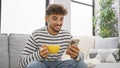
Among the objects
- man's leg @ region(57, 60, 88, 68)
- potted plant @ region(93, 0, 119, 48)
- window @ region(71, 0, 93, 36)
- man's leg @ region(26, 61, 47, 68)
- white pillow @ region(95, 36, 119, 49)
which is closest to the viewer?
man's leg @ region(26, 61, 47, 68)

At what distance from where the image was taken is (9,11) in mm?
4152

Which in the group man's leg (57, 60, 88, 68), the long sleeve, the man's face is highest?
the man's face

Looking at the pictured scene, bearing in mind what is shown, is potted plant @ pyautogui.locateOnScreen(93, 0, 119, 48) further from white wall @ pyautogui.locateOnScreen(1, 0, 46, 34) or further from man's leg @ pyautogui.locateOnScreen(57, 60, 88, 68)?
man's leg @ pyautogui.locateOnScreen(57, 60, 88, 68)

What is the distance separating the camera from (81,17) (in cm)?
578

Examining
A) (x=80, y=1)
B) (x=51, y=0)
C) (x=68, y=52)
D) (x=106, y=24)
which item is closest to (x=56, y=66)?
(x=68, y=52)

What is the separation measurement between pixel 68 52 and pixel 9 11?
2.75 m

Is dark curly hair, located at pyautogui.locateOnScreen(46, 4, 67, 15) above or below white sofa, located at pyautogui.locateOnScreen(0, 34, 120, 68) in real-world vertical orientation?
above

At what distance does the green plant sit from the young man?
342 cm

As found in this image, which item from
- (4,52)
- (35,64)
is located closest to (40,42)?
(35,64)

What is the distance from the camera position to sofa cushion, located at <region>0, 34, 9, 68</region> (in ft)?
8.74

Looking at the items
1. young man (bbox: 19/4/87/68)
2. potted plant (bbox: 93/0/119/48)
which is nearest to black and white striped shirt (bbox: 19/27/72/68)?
young man (bbox: 19/4/87/68)

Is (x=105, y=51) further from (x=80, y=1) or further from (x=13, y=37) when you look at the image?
(x=80, y=1)

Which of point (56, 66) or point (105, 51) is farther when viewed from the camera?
point (105, 51)

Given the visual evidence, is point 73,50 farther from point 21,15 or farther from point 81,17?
point 81,17
